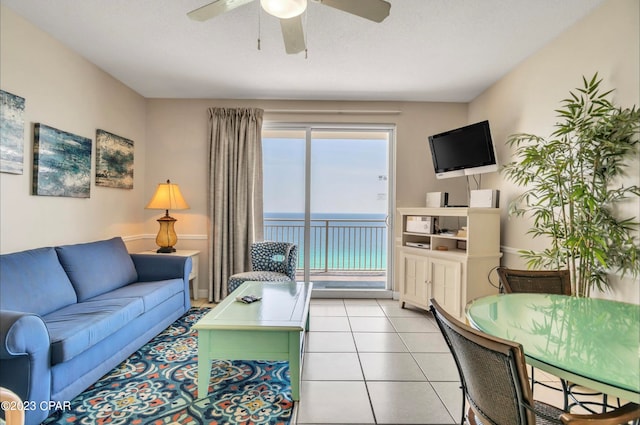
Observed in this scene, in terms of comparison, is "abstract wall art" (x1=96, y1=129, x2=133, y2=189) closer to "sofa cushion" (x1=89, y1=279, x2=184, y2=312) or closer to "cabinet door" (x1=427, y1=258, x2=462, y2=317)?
"sofa cushion" (x1=89, y1=279, x2=184, y2=312)

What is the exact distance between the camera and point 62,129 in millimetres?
2881

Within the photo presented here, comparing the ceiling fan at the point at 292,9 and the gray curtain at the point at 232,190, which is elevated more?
the ceiling fan at the point at 292,9

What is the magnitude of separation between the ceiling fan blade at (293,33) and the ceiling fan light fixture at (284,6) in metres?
0.18

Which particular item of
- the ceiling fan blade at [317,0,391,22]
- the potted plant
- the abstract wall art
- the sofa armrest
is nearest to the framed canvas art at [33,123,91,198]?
the abstract wall art

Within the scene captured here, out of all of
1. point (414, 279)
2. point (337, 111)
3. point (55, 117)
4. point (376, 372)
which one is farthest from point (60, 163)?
point (414, 279)

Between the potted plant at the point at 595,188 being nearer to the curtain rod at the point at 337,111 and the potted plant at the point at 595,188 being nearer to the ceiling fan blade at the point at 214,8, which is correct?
the curtain rod at the point at 337,111

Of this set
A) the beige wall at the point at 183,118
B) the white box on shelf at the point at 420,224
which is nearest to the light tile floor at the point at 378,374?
the white box on shelf at the point at 420,224

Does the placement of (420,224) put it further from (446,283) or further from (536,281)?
(536,281)

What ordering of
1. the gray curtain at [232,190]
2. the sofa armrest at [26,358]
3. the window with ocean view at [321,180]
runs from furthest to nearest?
the window with ocean view at [321,180], the gray curtain at [232,190], the sofa armrest at [26,358]

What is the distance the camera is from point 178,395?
6.75 ft

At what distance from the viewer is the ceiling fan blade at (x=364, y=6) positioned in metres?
1.74

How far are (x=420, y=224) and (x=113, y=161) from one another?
3579 mm

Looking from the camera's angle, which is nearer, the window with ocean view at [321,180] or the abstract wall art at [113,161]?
the abstract wall art at [113,161]

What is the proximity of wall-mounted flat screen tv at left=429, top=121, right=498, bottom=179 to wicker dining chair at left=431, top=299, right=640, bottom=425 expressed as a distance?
2668 millimetres
